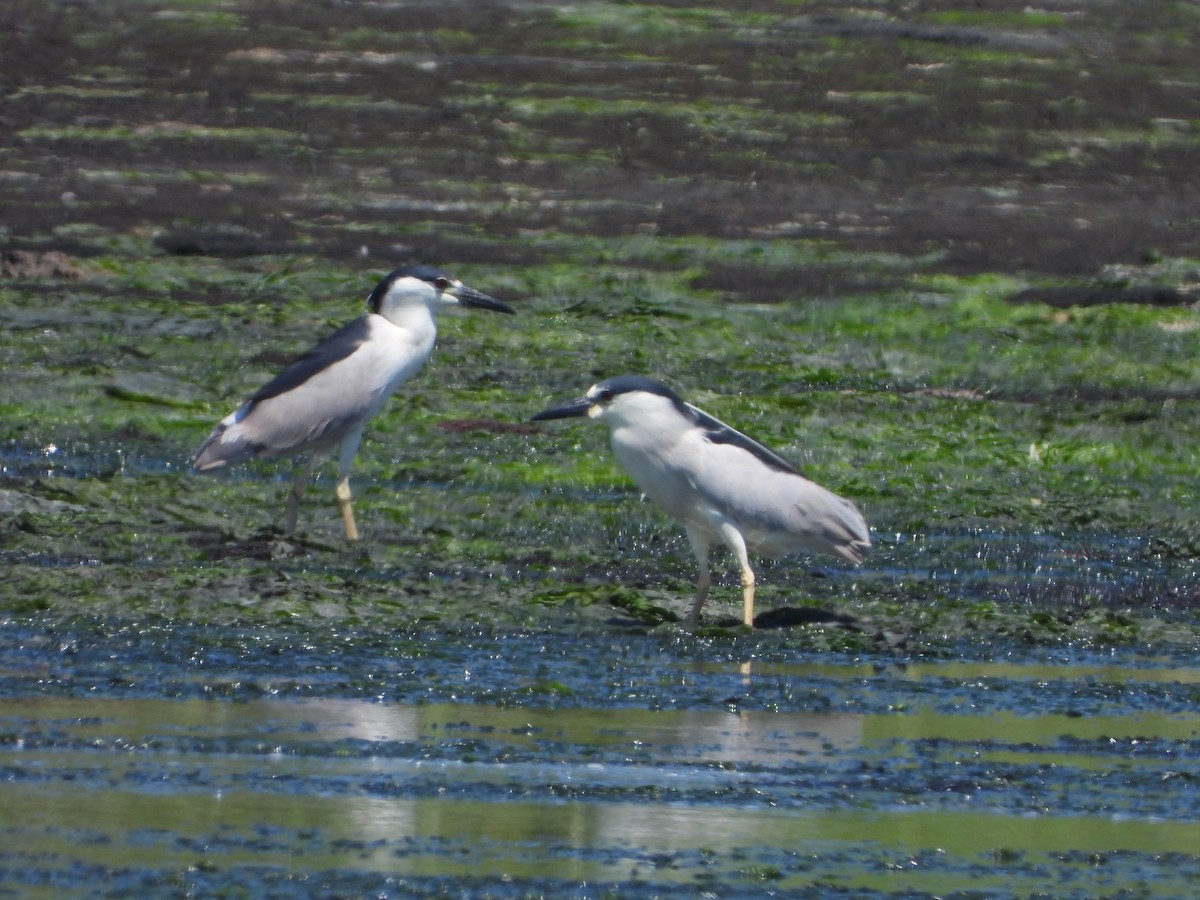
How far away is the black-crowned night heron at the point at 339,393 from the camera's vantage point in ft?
37.1

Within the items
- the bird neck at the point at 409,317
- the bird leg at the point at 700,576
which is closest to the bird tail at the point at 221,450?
the bird neck at the point at 409,317

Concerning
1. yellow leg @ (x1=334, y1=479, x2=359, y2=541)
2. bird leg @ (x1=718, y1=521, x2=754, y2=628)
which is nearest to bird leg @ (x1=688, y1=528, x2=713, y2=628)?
bird leg @ (x1=718, y1=521, x2=754, y2=628)

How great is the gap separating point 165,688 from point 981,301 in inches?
490

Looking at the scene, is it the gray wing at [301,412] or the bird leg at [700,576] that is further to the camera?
the gray wing at [301,412]

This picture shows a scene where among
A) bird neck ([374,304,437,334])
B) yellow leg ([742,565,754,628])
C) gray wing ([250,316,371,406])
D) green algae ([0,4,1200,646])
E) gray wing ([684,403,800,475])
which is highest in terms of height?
gray wing ([684,403,800,475])

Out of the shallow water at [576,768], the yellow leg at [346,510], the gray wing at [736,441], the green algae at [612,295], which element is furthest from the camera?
the yellow leg at [346,510]

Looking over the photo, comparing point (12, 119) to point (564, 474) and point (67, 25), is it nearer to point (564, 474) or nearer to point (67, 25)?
point (67, 25)

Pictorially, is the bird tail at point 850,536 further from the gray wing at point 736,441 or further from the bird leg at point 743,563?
the bird leg at point 743,563

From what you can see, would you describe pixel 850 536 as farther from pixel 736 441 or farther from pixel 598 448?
pixel 598 448

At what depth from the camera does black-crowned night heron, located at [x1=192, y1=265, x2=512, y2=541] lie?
1132 cm

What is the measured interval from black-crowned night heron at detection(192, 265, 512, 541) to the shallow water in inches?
128

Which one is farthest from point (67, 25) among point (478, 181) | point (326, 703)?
point (326, 703)

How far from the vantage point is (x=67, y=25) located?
85.3 ft

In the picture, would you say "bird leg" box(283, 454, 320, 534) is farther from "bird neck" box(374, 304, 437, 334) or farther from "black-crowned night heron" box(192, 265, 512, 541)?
"bird neck" box(374, 304, 437, 334)
